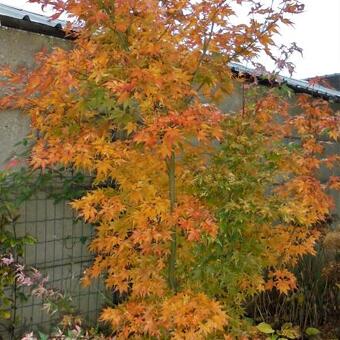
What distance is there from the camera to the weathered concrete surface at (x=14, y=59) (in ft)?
11.8

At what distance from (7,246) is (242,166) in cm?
180

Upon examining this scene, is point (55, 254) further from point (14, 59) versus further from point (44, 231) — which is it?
point (14, 59)

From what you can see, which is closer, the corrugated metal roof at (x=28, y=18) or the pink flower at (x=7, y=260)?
the pink flower at (x=7, y=260)

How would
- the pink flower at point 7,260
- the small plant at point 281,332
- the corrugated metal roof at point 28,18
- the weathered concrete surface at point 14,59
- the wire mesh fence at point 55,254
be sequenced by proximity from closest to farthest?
the pink flower at point 7,260 < the corrugated metal roof at point 28,18 < the weathered concrete surface at point 14,59 < the wire mesh fence at point 55,254 < the small plant at point 281,332

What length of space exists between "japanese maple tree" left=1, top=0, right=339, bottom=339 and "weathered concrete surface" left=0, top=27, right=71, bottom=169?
20.7 inches

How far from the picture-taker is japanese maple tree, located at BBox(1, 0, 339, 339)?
105 inches

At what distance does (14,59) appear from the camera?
3660mm

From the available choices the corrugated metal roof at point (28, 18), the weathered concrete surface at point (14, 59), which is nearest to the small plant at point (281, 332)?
the weathered concrete surface at point (14, 59)

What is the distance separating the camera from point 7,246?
135 inches

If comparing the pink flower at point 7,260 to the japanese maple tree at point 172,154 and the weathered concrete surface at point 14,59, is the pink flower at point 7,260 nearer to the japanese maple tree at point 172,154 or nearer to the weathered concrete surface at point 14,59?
the japanese maple tree at point 172,154

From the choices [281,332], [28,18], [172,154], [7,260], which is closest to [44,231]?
[7,260]

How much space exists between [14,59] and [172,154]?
1606mm

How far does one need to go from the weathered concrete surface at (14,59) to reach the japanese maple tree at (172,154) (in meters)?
0.53

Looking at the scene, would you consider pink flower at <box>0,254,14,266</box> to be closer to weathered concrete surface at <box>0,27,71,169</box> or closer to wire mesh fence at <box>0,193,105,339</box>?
wire mesh fence at <box>0,193,105,339</box>
